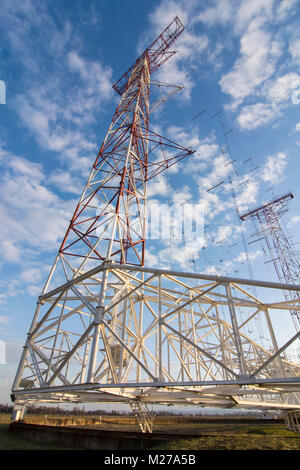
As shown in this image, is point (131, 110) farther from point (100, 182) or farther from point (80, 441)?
point (80, 441)

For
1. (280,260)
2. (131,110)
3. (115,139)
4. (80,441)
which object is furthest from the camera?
(280,260)

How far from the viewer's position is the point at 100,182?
770 inches

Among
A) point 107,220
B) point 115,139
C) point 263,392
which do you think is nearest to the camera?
point 263,392

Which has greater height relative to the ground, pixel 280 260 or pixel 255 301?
pixel 280 260

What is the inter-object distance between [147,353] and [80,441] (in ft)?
17.7

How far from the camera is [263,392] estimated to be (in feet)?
A: 36.3

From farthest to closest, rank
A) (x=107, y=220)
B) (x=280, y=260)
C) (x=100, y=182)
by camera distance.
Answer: (x=280, y=260) < (x=100, y=182) < (x=107, y=220)

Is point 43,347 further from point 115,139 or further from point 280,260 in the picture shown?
point 280,260
